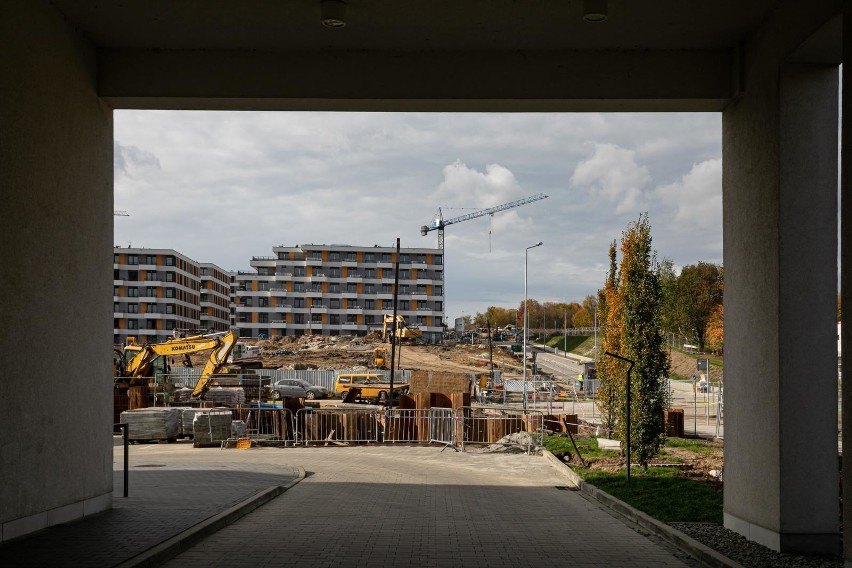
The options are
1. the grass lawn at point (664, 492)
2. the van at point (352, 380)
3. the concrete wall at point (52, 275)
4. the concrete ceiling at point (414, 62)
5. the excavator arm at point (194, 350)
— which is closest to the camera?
the concrete wall at point (52, 275)

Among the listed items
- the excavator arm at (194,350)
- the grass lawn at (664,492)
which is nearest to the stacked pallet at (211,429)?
the excavator arm at (194,350)

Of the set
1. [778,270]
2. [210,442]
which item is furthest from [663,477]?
[210,442]

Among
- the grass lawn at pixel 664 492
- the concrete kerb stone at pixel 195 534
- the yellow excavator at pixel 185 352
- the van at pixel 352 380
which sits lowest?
the van at pixel 352 380

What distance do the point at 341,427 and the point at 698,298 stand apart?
241 feet

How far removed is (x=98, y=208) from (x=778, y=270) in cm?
793

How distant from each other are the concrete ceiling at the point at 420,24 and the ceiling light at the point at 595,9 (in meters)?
0.35

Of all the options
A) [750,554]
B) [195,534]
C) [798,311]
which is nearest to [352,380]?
[195,534]

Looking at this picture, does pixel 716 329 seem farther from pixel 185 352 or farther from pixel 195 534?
pixel 195 534

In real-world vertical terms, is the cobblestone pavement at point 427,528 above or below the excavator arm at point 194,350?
below

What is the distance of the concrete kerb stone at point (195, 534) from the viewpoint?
830 cm

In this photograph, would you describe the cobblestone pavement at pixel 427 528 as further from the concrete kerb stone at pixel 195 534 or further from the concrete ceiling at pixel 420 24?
the concrete ceiling at pixel 420 24

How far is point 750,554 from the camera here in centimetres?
890

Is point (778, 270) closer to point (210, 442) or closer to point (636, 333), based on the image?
point (636, 333)

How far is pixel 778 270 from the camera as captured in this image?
29.4 feet
